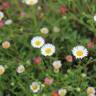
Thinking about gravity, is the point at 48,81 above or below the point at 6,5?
below

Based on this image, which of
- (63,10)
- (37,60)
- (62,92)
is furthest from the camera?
(63,10)

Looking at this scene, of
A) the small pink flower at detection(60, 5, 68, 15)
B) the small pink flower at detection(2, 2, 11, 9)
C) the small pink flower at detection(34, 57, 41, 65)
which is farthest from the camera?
the small pink flower at detection(2, 2, 11, 9)

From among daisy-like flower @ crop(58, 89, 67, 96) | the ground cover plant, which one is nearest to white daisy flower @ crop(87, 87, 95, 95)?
the ground cover plant

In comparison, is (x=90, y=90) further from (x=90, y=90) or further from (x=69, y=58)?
(x=69, y=58)

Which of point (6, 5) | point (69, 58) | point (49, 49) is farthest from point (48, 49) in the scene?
point (6, 5)

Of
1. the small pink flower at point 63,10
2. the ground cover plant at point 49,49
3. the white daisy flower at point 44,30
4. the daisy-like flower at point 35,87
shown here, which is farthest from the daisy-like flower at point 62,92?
the small pink flower at point 63,10

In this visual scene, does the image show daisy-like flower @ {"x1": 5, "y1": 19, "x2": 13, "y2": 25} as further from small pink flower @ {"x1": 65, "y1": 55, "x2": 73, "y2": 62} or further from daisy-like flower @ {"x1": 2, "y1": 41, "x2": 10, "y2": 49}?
small pink flower @ {"x1": 65, "y1": 55, "x2": 73, "y2": 62}

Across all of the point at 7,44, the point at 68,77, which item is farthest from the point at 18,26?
the point at 68,77
